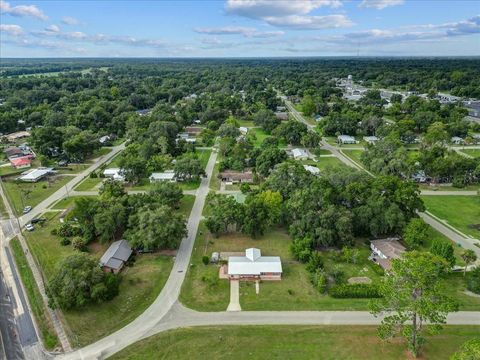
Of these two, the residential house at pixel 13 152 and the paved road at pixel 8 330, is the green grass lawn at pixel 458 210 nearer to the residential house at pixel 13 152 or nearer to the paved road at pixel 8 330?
the paved road at pixel 8 330

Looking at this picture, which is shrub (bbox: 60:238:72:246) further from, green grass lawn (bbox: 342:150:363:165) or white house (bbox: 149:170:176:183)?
green grass lawn (bbox: 342:150:363:165)

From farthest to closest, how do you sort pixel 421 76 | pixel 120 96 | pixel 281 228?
pixel 421 76 → pixel 120 96 → pixel 281 228

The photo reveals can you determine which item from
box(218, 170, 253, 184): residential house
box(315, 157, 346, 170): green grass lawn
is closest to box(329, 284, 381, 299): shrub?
box(218, 170, 253, 184): residential house

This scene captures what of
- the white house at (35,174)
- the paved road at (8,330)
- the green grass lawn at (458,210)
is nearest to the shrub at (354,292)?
the green grass lawn at (458,210)

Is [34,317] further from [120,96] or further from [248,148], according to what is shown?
[120,96]

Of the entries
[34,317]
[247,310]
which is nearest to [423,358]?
[247,310]

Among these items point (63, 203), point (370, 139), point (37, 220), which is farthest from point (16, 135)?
point (370, 139)
